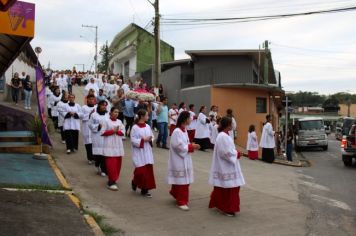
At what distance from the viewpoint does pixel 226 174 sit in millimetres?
8500

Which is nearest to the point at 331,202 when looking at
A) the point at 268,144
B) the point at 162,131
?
the point at 162,131

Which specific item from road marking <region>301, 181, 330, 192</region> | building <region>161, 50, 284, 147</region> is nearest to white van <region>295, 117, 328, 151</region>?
building <region>161, 50, 284, 147</region>

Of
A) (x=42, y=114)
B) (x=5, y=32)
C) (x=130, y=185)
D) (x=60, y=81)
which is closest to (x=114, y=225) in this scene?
(x=130, y=185)

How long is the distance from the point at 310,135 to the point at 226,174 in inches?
1022

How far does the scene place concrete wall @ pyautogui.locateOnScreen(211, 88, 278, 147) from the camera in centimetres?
2423

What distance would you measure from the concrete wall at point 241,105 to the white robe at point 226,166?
1546 cm

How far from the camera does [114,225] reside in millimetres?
7602

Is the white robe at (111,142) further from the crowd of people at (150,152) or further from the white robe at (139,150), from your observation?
the white robe at (139,150)

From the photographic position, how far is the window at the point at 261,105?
86.0 ft

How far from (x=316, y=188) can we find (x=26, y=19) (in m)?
8.35

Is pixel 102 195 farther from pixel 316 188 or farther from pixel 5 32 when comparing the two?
pixel 316 188

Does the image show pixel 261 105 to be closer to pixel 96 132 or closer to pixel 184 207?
pixel 96 132

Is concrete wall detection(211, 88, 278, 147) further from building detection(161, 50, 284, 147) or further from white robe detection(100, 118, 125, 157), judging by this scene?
white robe detection(100, 118, 125, 157)

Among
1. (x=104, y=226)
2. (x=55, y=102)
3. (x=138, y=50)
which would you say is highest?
(x=138, y=50)
